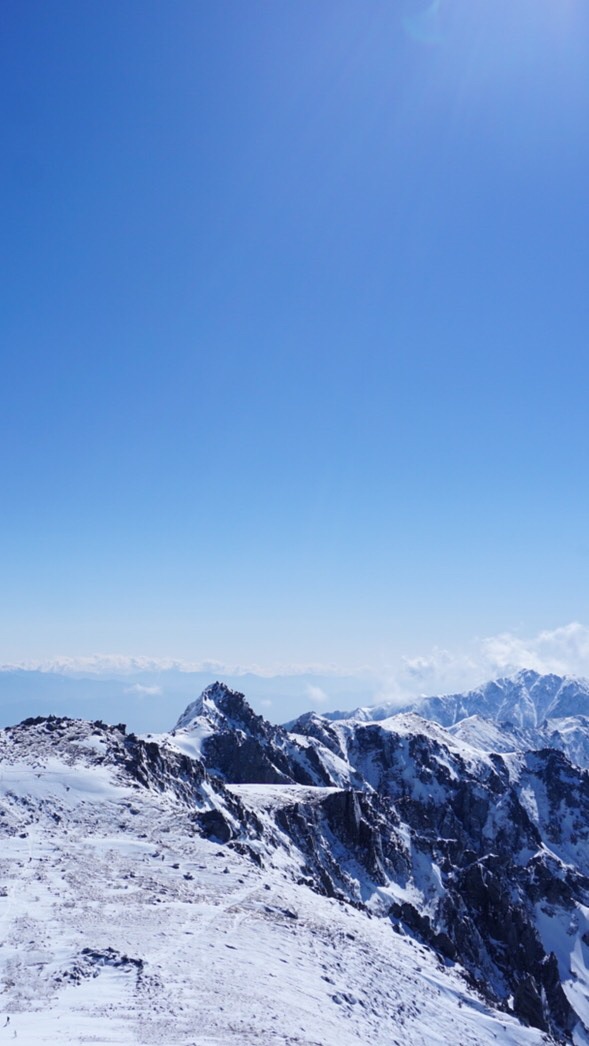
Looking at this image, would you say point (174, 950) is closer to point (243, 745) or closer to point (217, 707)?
point (243, 745)

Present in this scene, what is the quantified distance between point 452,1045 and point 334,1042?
1257cm

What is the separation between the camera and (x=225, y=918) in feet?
111

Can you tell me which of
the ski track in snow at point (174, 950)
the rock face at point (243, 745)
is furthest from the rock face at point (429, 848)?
the ski track in snow at point (174, 950)

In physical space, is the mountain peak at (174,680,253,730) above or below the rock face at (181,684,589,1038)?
above

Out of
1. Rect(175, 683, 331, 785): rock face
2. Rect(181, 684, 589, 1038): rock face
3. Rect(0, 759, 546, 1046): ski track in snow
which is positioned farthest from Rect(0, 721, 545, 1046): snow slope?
Rect(175, 683, 331, 785): rock face

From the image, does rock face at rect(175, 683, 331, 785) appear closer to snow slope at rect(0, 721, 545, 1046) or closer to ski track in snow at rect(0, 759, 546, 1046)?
snow slope at rect(0, 721, 545, 1046)

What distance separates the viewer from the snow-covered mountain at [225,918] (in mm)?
23406

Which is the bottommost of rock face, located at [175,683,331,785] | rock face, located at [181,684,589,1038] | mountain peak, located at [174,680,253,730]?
rock face, located at [181,684,589,1038]

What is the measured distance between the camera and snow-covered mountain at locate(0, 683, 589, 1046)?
76.8 feet

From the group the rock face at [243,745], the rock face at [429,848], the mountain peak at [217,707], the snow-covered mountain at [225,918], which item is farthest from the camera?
the mountain peak at [217,707]

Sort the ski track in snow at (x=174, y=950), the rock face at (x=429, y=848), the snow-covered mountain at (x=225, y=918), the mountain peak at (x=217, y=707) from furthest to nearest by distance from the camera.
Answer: the mountain peak at (x=217, y=707) < the rock face at (x=429, y=848) < the snow-covered mountain at (x=225, y=918) < the ski track in snow at (x=174, y=950)

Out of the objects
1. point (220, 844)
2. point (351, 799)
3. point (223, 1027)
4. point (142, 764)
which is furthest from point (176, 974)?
point (351, 799)

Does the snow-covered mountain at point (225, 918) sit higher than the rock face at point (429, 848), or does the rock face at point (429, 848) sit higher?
the snow-covered mountain at point (225, 918)

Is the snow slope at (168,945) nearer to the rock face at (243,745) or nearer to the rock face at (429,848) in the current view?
the rock face at (429,848)
